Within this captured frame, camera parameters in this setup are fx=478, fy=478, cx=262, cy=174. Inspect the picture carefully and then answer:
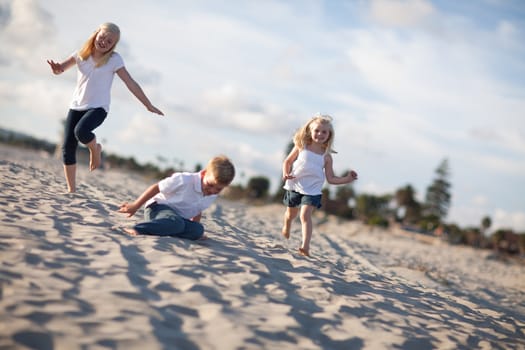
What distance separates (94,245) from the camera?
12.7 feet

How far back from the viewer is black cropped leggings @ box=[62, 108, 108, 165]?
533 cm

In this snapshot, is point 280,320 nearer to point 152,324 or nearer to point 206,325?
point 206,325

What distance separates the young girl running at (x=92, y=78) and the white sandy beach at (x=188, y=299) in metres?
0.90

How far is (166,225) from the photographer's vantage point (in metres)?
4.47

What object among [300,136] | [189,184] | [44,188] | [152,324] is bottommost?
[152,324]

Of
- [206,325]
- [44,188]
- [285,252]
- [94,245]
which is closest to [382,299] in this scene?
[285,252]

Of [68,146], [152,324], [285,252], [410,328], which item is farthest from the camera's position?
A: [68,146]

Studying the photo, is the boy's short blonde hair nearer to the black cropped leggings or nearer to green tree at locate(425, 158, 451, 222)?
the black cropped leggings

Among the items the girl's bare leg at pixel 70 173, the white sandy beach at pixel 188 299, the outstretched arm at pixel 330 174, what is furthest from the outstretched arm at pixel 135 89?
the outstretched arm at pixel 330 174

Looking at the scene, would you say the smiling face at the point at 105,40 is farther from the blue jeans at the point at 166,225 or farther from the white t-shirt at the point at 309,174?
the white t-shirt at the point at 309,174

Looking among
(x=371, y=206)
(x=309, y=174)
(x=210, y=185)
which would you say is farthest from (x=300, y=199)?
(x=371, y=206)

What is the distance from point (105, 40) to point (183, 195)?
2.05 meters

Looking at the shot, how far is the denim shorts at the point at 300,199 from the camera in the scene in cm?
541

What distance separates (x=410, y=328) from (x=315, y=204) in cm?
211
